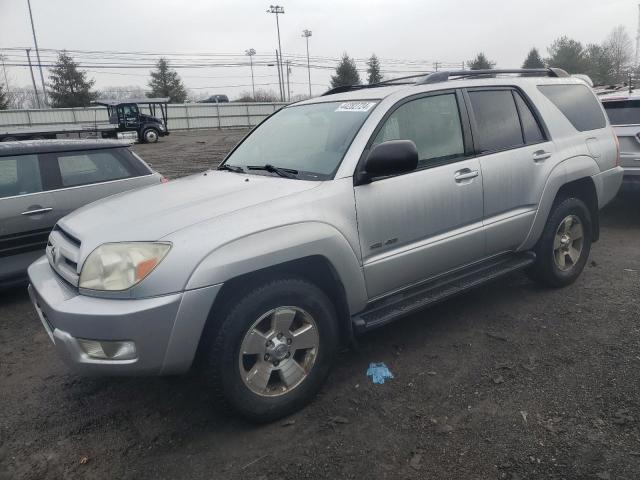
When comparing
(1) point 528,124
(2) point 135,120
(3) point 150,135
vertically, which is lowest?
(1) point 528,124

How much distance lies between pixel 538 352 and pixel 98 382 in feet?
9.72

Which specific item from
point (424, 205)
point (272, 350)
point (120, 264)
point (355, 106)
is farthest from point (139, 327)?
point (355, 106)

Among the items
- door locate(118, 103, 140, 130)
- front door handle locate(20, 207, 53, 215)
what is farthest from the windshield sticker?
door locate(118, 103, 140, 130)

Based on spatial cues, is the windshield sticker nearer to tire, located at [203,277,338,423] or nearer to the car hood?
the car hood

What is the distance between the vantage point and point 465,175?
11.3ft

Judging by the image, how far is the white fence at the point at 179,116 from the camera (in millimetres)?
35331

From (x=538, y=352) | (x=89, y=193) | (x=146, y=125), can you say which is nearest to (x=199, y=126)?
(x=146, y=125)

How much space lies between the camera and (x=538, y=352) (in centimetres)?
338

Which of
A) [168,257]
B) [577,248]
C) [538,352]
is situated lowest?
[538,352]

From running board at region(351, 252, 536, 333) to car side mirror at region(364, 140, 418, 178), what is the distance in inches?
33.7

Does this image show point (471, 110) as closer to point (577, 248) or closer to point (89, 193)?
point (577, 248)

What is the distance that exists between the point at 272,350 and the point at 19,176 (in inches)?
140

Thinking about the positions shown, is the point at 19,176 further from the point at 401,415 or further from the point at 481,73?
the point at 481,73

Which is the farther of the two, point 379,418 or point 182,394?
point 182,394
